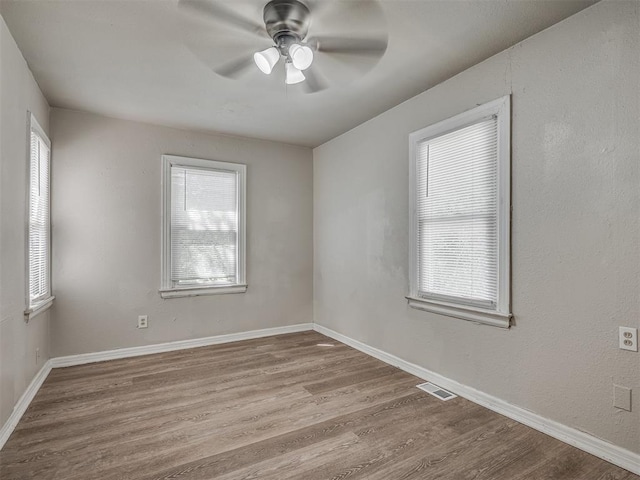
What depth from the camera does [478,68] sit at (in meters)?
2.61

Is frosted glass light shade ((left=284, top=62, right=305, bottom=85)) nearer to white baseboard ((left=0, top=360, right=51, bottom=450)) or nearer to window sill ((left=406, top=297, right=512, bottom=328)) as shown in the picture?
window sill ((left=406, top=297, right=512, bottom=328))

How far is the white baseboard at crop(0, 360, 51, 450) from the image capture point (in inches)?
83.5

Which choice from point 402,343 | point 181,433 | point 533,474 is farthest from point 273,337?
point 533,474

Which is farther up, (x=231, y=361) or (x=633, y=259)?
(x=633, y=259)

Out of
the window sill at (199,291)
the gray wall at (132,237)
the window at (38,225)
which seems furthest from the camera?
the window sill at (199,291)

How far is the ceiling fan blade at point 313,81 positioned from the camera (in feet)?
8.43

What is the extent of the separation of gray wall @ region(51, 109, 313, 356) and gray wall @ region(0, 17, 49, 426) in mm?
750

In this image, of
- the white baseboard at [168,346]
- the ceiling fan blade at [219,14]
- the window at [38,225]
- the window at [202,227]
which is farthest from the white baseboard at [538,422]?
the window at [38,225]

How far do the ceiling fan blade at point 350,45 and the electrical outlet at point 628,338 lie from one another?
2151 mm

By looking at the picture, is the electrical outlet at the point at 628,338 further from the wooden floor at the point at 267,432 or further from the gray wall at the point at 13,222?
the gray wall at the point at 13,222

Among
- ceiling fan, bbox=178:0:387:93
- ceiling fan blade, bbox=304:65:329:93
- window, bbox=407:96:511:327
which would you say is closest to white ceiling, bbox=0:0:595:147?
ceiling fan, bbox=178:0:387:93

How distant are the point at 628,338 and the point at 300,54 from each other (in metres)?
2.34

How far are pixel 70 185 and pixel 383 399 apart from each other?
3.51 m

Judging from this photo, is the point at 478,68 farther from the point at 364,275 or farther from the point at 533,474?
the point at 533,474
